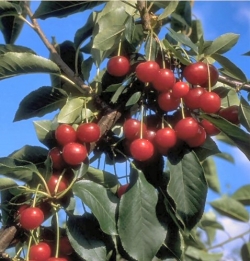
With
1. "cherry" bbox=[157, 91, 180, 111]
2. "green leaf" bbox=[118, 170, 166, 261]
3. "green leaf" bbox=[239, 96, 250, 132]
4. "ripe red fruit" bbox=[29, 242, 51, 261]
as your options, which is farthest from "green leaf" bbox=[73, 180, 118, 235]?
"green leaf" bbox=[239, 96, 250, 132]

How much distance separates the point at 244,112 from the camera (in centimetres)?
128

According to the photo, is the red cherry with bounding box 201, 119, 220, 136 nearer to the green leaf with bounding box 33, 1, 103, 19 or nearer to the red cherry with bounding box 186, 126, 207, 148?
the red cherry with bounding box 186, 126, 207, 148

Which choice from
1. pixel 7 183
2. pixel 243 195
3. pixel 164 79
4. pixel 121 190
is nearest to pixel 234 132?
pixel 164 79

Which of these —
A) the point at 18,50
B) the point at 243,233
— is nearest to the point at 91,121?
the point at 18,50

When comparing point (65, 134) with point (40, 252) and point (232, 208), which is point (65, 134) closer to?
point (40, 252)

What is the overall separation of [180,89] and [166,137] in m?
0.11

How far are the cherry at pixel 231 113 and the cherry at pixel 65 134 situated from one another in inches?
13.5

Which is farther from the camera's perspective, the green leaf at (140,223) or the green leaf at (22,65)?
the green leaf at (22,65)

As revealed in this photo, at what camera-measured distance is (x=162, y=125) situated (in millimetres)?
1298

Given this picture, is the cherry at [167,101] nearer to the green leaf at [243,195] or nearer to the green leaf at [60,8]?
the green leaf at [60,8]

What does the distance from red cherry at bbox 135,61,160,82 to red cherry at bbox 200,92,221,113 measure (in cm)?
11

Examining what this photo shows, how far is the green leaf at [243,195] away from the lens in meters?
2.33

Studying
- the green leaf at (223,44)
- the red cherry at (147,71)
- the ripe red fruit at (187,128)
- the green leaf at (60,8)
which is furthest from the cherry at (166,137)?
the green leaf at (60,8)

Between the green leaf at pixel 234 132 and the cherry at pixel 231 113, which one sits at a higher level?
the cherry at pixel 231 113
